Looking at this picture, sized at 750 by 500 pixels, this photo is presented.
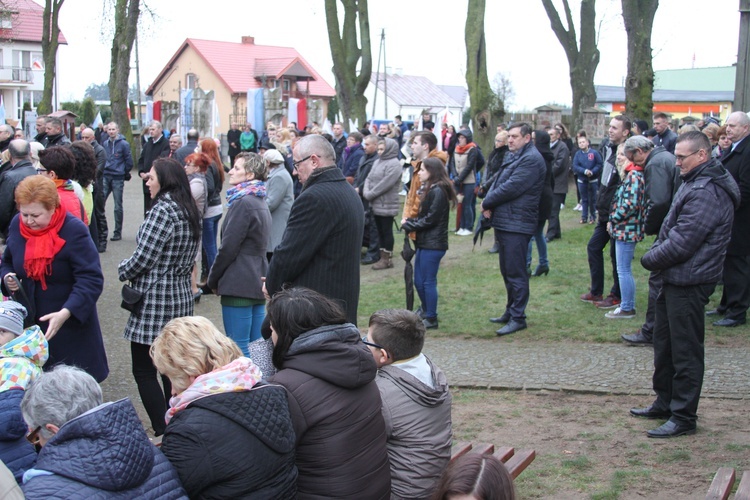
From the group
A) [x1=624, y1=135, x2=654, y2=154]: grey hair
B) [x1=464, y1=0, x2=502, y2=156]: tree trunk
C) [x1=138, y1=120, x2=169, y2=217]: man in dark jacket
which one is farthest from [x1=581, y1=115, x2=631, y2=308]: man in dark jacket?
[x1=464, y1=0, x2=502, y2=156]: tree trunk

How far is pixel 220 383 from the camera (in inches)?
125

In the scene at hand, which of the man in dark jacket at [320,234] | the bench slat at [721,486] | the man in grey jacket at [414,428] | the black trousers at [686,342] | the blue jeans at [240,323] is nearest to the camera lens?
the bench slat at [721,486]

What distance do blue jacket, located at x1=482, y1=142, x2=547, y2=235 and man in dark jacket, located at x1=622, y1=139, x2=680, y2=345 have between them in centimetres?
90

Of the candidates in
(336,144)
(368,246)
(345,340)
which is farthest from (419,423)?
(336,144)

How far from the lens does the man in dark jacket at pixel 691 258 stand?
5320mm

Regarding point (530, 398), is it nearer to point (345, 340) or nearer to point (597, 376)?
point (597, 376)

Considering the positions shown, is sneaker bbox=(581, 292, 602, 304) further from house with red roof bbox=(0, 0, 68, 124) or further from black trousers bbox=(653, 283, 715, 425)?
house with red roof bbox=(0, 0, 68, 124)

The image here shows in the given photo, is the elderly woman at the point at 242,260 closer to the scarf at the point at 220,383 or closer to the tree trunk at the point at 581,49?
the scarf at the point at 220,383

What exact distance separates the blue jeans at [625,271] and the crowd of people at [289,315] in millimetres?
17

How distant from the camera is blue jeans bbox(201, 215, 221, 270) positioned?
33.3 ft

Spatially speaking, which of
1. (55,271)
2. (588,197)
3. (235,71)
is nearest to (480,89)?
(588,197)

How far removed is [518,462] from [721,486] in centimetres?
104

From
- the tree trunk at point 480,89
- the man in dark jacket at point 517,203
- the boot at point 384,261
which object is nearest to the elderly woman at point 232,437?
the man in dark jacket at point 517,203

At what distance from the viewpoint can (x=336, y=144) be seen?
759 inches
